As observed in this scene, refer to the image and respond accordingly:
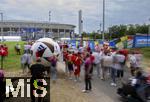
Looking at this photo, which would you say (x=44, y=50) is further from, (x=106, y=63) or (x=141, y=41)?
(x=141, y=41)

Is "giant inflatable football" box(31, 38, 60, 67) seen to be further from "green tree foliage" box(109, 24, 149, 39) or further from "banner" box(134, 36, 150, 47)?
"green tree foliage" box(109, 24, 149, 39)

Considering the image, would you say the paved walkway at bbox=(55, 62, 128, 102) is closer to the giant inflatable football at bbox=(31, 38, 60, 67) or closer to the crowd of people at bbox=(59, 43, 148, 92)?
the crowd of people at bbox=(59, 43, 148, 92)

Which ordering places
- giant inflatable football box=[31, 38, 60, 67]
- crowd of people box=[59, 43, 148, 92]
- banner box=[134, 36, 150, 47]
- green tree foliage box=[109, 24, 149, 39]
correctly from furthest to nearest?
green tree foliage box=[109, 24, 149, 39] → banner box=[134, 36, 150, 47] → giant inflatable football box=[31, 38, 60, 67] → crowd of people box=[59, 43, 148, 92]

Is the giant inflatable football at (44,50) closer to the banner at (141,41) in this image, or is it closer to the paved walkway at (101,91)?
the paved walkway at (101,91)

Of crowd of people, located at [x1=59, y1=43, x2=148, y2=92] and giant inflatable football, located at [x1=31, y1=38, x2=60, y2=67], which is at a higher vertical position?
giant inflatable football, located at [x1=31, y1=38, x2=60, y2=67]

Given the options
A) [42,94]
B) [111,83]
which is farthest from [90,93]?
[42,94]

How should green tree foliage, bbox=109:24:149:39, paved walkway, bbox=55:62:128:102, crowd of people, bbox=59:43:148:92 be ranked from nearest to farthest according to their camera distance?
paved walkway, bbox=55:62:128:102
crowd of people, bbox=59:43:148:92
green tree foliage, bbox=109:24:149:39

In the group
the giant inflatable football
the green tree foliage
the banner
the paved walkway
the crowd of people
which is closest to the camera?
the paved walkway

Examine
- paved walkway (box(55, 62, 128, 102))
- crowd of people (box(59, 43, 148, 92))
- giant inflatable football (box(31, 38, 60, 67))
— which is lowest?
paved walkway (box(55, 62, 128, 102))

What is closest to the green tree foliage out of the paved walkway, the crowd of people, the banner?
the banner

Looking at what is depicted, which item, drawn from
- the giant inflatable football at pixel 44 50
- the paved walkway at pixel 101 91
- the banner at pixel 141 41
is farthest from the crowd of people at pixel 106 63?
the banner at pixel 141 41

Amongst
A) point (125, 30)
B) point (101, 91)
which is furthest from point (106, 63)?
point (125, 30)

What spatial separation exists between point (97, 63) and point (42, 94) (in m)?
8.22

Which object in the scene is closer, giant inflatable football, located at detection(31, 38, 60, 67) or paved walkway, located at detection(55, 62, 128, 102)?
paved walkway, located at detection(55, 62, 128, 102)
